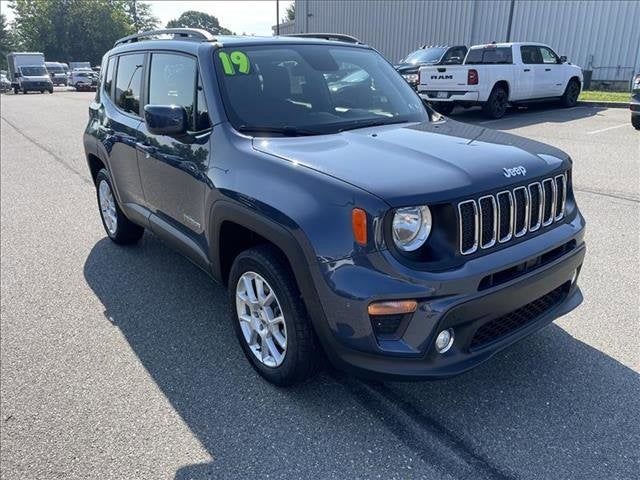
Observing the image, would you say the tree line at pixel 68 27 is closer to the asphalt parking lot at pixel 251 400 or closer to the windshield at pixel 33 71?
the windshield at pixel 33 71

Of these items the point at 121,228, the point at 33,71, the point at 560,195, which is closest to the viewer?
the point at 560,195

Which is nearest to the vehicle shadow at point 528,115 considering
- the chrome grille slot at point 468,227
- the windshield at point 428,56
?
the windshield at point 428,56

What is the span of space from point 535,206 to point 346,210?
3.47 ft

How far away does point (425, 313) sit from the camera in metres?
2.29

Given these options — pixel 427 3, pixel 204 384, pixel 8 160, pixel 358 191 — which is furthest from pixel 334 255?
pixel 427 3

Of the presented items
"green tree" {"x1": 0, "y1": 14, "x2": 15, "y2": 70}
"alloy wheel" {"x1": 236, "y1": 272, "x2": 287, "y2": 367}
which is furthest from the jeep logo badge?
"green tree" {"x1": 0, "y1": 14, "x2": 15, "y2": 70}

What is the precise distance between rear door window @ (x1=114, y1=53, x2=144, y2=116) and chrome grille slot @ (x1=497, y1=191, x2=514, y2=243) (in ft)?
9.60

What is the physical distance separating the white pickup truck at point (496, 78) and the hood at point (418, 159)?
991cm

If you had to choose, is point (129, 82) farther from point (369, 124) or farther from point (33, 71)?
point (33, 71)

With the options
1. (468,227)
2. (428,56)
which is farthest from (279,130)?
(428,56)

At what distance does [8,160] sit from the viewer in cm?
1088

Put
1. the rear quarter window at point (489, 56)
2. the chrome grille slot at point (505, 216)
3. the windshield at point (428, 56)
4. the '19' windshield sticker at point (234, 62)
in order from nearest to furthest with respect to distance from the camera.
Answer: the chrome grille slot at point (505, 216), the '19' windshield sticker at point (234, 62), the rear quarter window at point (489, 56), the windshield at point (428, 56)

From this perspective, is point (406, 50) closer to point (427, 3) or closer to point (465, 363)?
point (427, 3)

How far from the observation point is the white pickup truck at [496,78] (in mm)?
12758
